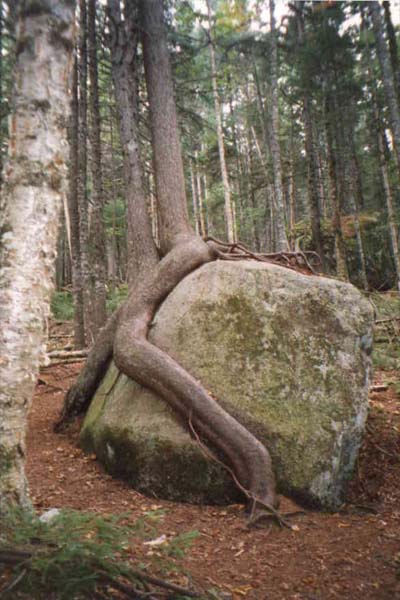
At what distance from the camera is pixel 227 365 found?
4.87 meters

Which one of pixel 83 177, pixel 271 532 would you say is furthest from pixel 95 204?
A: pixel 271 532

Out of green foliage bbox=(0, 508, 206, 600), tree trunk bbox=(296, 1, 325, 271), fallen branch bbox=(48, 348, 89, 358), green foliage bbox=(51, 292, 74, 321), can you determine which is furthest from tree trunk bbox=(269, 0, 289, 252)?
green foliage bbox=(0, 508, 206, 600)

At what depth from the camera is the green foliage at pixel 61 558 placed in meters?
1.89

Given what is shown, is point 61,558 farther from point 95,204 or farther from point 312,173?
point 312,173

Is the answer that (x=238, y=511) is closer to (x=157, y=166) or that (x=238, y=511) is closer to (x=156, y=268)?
(x=156, y=268)

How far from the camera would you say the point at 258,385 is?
468cm

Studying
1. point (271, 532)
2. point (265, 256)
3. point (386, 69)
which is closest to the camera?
point (271, 532)

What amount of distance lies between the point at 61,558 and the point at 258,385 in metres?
3.12

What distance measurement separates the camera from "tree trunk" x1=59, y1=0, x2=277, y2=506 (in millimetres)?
4168

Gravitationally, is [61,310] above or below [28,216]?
above

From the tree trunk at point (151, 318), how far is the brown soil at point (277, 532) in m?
0.50

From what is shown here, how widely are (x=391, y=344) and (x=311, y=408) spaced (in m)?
5.61

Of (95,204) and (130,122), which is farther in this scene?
(95,204)

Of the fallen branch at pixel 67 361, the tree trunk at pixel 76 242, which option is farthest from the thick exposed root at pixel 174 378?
the tree trunk at pixel 76 242
